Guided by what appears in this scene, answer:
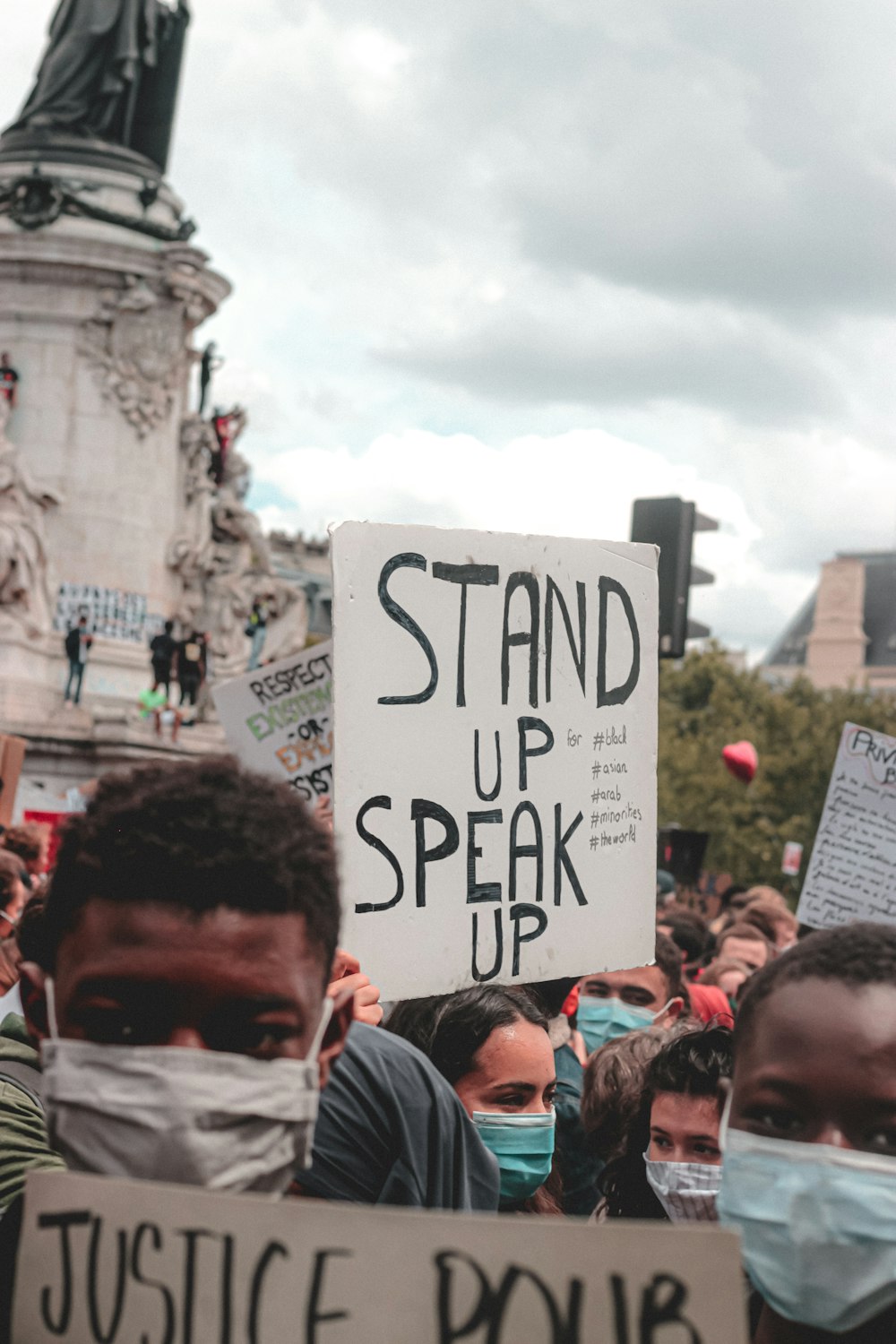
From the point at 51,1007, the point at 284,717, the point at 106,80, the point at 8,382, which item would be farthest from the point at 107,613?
the point at 51,1007

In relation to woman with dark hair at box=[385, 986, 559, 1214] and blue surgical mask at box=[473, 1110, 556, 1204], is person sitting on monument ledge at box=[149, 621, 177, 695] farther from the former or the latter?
blue surgical mask at box=[473, 1110, 556, 1204]

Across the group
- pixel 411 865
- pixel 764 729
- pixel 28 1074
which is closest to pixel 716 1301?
pixel 28 1074

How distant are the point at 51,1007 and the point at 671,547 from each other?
7.34 metres

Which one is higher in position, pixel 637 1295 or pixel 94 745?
pixel 94 745

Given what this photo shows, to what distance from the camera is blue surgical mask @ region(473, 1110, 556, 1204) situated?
149 inches

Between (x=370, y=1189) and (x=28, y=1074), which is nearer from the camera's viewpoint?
(x=370, y=1189)

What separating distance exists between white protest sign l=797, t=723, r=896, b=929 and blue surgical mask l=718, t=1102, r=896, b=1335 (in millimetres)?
4713

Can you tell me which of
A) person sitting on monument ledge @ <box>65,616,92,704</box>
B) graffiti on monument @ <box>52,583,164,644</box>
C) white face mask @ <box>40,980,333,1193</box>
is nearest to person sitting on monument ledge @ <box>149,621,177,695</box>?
graffiti on monument @ <box>52,583,164,644</box>

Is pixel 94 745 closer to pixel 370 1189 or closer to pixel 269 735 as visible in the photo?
pixel 269 735

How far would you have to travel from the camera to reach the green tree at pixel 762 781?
49.8 m

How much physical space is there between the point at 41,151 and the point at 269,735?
75.7 ft

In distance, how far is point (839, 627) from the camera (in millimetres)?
102125

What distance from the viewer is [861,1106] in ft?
6.76

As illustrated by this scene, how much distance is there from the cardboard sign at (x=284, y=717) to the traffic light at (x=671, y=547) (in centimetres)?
229
